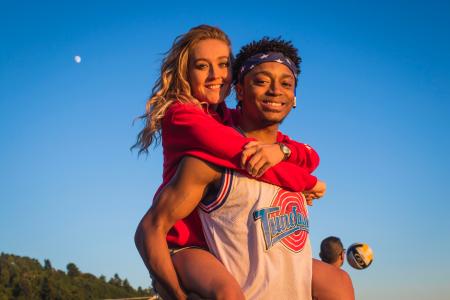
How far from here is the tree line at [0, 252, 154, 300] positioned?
83.2 metres

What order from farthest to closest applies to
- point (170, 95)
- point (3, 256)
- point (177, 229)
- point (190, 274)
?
1. point (3, 256)
2. point (170, 95)
3. point (177, 229)
4. point (190, 274)

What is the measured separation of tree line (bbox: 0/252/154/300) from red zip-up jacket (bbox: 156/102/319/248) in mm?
79178

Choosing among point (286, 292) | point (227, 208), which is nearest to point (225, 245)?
point (227, 208)

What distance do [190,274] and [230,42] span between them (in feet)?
6.93

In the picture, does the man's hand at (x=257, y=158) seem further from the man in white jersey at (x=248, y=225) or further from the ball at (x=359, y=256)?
the ball at (x=359, y=256)

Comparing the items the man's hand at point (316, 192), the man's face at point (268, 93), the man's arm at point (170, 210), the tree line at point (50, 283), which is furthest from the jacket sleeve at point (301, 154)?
the tree line at point (50, 283)

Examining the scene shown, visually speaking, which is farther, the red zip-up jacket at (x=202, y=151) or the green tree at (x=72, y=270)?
the green tree at (x=72, y=270)

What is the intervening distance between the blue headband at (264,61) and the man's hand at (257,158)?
675 millimetres

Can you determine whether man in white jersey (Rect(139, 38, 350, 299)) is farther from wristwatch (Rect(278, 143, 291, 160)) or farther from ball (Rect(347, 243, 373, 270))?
ball (Rect(347, 243, 373, 270))

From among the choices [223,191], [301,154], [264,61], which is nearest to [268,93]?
[264,61]

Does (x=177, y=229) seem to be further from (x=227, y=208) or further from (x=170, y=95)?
(x=170, y=95)

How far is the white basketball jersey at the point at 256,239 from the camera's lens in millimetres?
3945

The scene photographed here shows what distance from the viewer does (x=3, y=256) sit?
90312mm

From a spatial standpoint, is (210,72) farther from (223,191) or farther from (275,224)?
(275,224)
